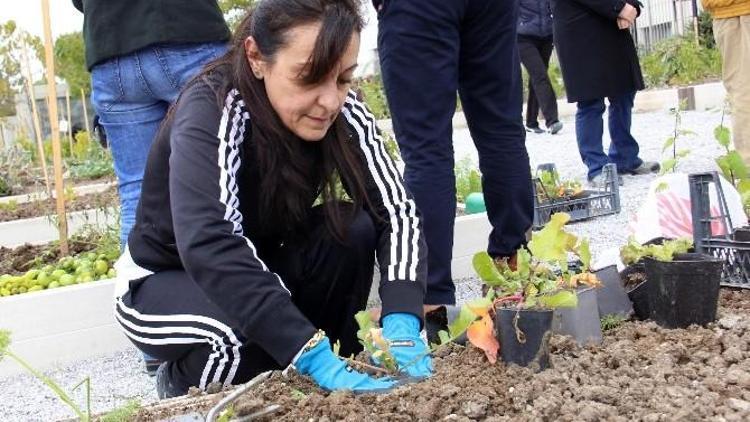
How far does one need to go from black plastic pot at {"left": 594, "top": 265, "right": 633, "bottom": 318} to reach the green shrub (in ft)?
35.4

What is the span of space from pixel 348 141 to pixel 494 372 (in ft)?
2.37

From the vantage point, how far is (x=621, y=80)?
18.5 feet

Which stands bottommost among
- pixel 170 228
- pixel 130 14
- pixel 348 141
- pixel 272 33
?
pixel 170 228

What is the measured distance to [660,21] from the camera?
17.6 meters

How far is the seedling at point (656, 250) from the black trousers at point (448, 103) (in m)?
0.66

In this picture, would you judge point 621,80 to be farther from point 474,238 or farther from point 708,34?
point 708,34

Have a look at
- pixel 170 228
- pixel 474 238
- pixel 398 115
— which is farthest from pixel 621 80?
pixel 170 228

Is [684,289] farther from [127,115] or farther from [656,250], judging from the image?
[127,115]

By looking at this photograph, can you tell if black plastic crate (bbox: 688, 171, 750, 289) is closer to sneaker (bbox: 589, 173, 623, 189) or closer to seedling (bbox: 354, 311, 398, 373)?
seedling (bbox: 354, 311, 398, 373)

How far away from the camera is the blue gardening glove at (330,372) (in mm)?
1875

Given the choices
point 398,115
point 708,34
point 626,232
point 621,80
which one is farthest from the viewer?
point 708,34

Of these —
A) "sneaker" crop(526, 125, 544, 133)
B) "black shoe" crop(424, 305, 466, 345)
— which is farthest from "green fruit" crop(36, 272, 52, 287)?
"sneaker" crop(526, 125, 544, 133)

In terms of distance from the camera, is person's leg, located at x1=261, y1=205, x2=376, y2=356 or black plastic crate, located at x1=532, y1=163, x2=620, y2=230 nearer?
person's leg, located at x1=261, y1=205, x2=376, y2=356

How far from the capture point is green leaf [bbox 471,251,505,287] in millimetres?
1919
